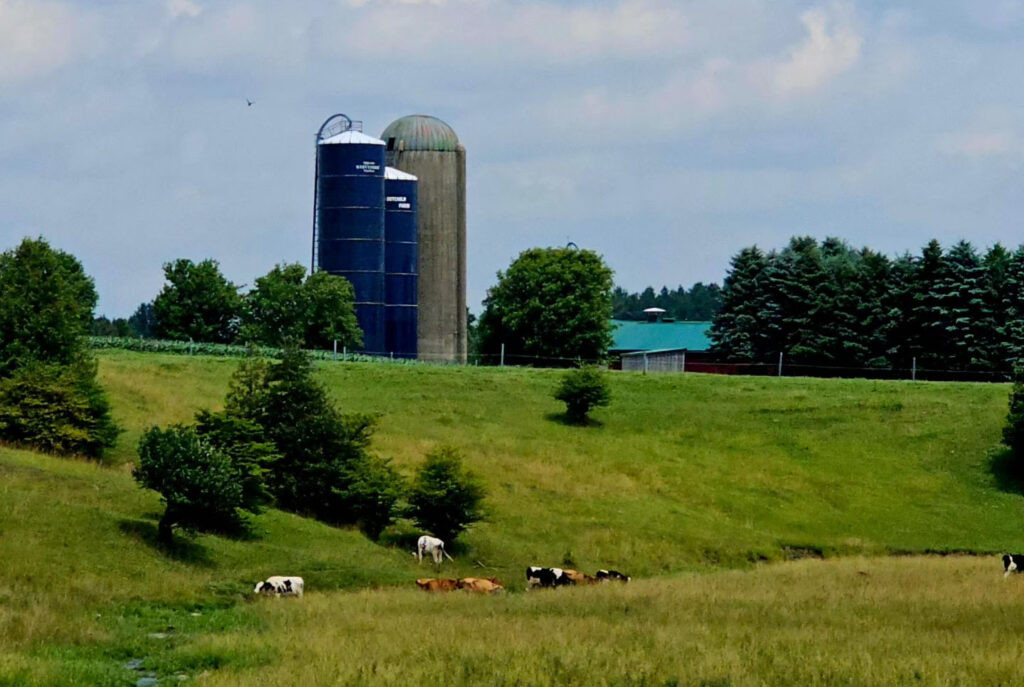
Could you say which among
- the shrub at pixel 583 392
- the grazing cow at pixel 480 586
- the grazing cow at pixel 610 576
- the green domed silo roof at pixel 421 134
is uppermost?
the green domed silo roof at pixel 421 134

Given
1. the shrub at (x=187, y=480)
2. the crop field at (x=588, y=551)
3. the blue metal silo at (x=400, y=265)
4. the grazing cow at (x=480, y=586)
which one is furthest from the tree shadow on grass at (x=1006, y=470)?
the blue metal silo at (x=400, y=265)

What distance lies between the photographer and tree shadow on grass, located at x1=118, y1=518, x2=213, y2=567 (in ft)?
118

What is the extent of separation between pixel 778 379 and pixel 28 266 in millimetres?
45947

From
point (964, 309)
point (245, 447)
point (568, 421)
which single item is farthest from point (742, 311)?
point (245, 447)

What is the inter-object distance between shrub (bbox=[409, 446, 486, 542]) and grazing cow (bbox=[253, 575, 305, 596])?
1047 cm

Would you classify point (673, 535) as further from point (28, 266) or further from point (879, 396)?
point (879, 396)

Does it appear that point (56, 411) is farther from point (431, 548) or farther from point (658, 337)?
point (658, 337)

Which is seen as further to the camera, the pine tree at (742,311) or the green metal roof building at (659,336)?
the green metal roof building at (659,336)

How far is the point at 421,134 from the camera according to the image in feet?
399

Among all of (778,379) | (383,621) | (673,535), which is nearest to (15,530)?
(383,621)

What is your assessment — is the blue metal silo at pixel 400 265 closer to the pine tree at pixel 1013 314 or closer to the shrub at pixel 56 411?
the pine tree at pixel 1013 314

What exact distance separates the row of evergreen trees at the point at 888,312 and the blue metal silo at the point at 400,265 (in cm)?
2314

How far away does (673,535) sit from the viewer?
49.9 metres

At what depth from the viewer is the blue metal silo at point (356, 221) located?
354 feet
